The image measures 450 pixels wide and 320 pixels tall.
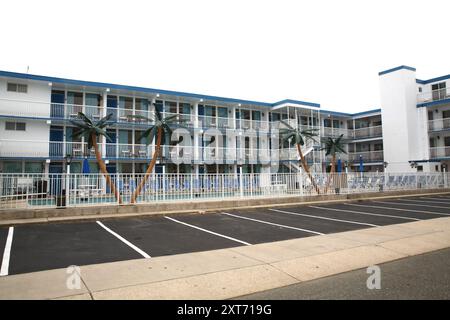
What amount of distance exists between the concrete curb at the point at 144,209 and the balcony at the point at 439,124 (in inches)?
751

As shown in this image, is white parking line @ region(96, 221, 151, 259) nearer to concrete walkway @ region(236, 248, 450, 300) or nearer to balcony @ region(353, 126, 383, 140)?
concrete walkway @ region(236, 248, 450, 300)

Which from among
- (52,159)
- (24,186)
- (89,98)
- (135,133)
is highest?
(89,98)

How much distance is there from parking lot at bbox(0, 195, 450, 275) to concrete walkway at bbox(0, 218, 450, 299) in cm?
69

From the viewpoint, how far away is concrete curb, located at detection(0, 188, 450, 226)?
36.1 ft

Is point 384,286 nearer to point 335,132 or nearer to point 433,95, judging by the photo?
point 335,132

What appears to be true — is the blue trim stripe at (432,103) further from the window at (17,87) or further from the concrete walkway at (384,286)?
the window at (17,87)

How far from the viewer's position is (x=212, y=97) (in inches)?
1104

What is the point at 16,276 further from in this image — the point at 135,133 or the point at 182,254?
the point at 135,133

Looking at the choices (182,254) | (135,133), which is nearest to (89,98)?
(135,133)

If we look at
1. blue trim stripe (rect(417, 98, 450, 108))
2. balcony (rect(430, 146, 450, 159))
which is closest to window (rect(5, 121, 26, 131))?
blue trim stripe (rect(417, 98, 450, 108))

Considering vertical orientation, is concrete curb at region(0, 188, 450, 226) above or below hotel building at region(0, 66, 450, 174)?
below

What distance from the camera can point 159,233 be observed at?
30.3ft

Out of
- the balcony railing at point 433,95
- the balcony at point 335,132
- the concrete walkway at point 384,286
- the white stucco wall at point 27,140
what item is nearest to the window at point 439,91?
the balcony railing at point 433,95
